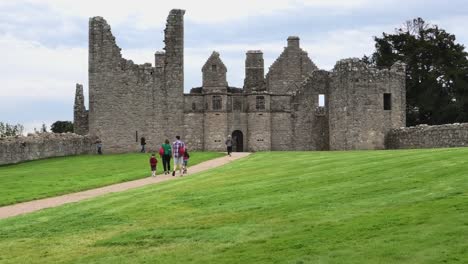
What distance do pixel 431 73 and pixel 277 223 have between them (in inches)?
2326

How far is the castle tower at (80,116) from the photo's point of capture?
59281mm

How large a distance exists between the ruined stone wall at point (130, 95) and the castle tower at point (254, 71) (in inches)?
264

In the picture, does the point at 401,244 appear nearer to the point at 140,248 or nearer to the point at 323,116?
the point at 140,248

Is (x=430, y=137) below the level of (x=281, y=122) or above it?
below

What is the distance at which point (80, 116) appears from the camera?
59406mm

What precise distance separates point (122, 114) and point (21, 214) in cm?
3567

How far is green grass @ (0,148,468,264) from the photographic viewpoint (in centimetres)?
1152

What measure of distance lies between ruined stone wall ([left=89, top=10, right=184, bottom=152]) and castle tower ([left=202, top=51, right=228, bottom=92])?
2717mm

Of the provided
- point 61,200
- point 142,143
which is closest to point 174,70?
point 142,143

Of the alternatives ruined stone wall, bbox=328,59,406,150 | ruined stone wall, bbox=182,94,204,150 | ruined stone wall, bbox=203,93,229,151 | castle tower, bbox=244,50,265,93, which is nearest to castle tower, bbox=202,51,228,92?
ruined stone wall, bbox=182,94,204,150

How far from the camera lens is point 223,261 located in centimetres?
1149

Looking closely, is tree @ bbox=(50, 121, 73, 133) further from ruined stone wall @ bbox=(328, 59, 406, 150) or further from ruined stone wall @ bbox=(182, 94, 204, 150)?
ruined stone wall @ bbox=(328, 59, 406, 150)

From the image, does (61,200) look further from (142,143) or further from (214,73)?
(214,73)

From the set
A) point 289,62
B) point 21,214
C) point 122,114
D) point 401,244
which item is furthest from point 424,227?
point 289,62
